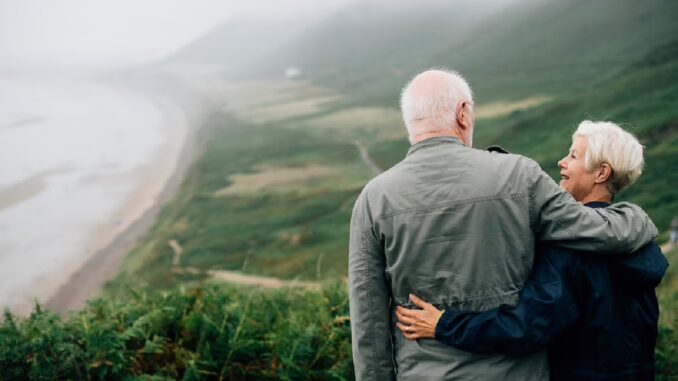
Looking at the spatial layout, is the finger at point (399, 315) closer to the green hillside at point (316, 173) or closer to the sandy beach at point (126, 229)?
the green hillside at point (316, 173)

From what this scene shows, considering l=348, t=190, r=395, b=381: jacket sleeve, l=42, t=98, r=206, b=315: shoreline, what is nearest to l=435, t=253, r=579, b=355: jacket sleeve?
l=348, t=190, r=395, b=381: jacket sleeve

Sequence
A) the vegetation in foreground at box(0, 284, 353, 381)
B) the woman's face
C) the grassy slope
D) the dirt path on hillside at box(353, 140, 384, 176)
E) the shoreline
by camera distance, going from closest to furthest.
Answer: the woman's face, the vegetation in foreground at box(0, 284, 353, 381), the shoreline, the dirt path on hillside at box(353, 140, 384, 176), the grassy slope

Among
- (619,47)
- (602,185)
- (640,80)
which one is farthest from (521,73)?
(602,185)

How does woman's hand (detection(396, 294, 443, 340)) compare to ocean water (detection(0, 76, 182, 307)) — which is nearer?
woman's hand (detection(396, 294, 443, 340))

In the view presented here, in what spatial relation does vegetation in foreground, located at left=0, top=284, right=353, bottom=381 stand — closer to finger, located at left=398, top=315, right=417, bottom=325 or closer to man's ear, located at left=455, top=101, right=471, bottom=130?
finger, located at left=398, top=315, right=417, bottom=325

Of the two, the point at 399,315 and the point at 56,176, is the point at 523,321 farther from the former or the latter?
the point at 56,176

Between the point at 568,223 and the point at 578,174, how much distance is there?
2.10 ft

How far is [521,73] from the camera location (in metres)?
54.1

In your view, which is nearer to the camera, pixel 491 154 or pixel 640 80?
pixel 491 154

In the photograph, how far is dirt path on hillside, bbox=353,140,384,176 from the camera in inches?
1500

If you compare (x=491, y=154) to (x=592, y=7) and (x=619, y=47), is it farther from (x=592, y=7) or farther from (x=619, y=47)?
(x=592, y=7)

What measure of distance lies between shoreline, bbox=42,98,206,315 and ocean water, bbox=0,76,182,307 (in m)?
0.31

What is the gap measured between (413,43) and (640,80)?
53.4 m

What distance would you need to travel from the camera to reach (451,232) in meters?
2.50
